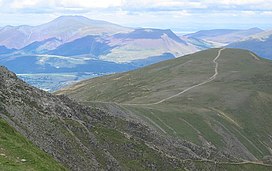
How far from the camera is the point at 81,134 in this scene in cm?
7725

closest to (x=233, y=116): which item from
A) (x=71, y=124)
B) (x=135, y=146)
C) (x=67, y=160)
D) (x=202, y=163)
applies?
(x=202, y=163)

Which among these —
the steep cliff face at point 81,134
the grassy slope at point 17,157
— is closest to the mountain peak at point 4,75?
the steep cliff face at point 81,134

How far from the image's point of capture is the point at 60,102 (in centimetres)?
8981

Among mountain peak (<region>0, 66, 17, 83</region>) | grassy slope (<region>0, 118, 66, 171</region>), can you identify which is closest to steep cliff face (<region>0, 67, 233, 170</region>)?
mountain peak (<region>0, 66, 17, 83</region>)

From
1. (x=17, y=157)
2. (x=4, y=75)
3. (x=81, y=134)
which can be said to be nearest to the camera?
(x=17, y=157)

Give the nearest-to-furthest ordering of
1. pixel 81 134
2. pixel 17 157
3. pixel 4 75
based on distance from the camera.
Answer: pixel 17 157 → pixel 81 134 → pixel 4 75

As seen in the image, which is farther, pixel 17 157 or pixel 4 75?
pixel 4 75

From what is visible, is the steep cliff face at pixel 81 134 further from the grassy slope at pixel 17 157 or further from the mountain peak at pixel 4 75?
the grassy slope at pixel 17 157

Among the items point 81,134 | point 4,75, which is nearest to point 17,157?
point 81,134

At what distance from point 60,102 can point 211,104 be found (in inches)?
4417

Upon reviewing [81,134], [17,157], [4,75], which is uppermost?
[4,75]

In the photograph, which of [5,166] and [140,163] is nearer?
[5,166]

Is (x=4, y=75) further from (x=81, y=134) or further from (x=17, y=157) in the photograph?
(x=17, y=157)

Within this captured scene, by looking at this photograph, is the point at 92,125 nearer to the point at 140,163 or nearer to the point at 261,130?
the point at 140,163
